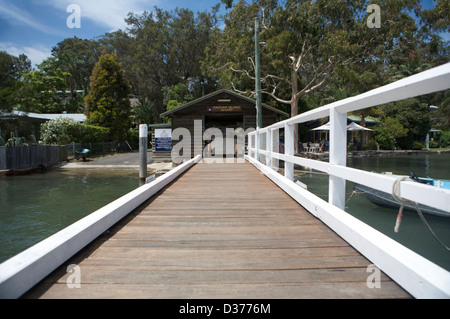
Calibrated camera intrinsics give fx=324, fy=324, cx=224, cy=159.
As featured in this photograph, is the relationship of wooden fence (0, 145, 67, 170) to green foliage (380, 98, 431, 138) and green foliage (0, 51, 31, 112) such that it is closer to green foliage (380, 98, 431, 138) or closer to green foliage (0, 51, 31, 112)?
green foliage (0, 51, 31, 112)

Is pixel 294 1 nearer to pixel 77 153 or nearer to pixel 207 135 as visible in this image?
pixel 207 135

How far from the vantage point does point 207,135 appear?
21.2m

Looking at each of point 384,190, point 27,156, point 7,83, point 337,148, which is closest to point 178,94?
point 7,83

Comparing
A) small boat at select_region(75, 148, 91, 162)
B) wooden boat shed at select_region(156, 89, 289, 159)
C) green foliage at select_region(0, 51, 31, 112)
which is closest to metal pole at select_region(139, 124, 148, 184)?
wooden boat shed at select_region(156, 89, 289, 159)

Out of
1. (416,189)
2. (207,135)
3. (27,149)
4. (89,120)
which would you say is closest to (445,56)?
(207,135)

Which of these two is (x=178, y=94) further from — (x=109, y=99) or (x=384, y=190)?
(x=384, y=190)

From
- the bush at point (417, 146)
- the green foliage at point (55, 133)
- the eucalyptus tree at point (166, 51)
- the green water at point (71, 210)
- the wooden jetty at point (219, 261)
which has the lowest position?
the green water at point (71, 210)

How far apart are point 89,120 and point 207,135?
15766mm

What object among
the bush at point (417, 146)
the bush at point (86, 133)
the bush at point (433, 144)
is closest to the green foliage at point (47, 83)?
the bush at point (86, 133)

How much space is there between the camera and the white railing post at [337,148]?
9.55 feet

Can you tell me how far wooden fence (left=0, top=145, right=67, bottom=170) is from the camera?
54.9 ft

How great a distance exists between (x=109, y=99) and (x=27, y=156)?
604 inches

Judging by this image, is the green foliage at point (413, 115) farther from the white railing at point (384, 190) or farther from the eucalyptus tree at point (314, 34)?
the white railing at point (384, 190)

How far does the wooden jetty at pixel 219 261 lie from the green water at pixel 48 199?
5358mm
